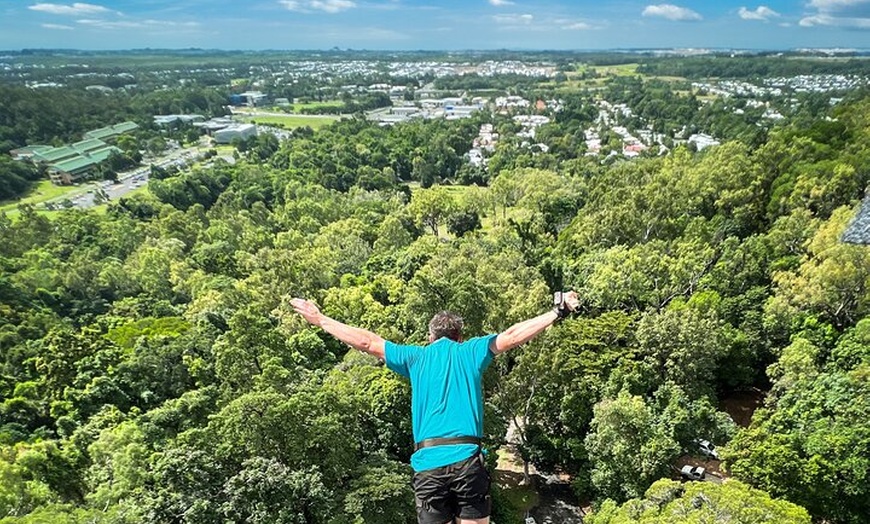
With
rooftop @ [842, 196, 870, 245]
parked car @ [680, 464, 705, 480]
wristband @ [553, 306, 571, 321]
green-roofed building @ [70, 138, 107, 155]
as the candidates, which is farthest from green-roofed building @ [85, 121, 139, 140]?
rooftop @ [842, 196, 870, 245]

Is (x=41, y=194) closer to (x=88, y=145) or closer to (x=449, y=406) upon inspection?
(x=88, y=145)

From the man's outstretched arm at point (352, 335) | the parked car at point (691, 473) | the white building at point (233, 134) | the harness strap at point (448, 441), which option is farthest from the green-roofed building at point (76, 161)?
the harness strap at point (448, 441)

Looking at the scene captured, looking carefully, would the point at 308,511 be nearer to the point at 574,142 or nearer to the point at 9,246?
the point at 9,246

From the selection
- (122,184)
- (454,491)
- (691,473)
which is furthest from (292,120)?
(454,491)

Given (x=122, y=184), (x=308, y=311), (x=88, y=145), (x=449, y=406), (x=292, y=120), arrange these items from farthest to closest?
(x=292, y=120) → (x=88, y=145) → (x=122, y=184) → (x=308, y=311) → (x=449, y=406)

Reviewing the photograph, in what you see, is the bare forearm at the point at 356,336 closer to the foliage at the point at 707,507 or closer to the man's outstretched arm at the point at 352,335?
the man's outstretched arm at the point at 352,335

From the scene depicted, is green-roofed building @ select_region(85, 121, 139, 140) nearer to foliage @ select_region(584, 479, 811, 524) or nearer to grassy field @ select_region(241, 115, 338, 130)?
grassy field @ select_region(241, 115, 338, 130)

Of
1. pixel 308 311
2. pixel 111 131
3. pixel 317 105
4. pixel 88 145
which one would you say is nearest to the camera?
pixel 308 311
